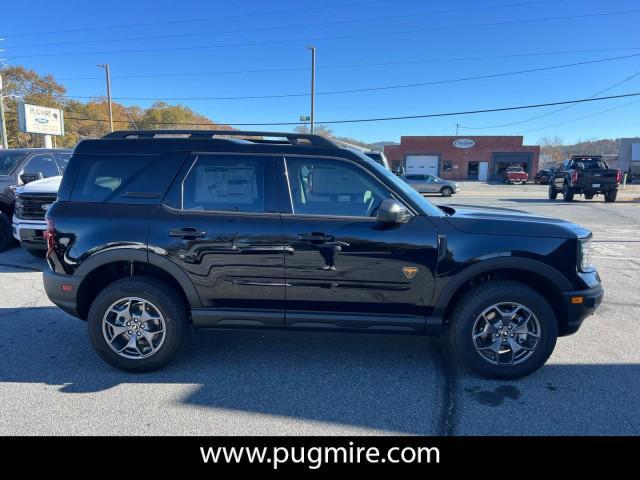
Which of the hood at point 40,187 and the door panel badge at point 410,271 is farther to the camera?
the hood at point 40,187

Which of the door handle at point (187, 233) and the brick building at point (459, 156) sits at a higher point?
the brick building at point (459, 156)

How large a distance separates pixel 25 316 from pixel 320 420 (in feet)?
12.8

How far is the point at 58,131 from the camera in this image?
1293 inches

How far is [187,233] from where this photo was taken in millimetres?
3205

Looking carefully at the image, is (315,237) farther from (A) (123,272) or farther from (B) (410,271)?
(A) (123,272)

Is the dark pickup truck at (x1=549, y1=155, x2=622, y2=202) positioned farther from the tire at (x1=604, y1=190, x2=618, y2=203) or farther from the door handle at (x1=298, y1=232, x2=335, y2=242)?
the door handle at (x1=298, y1=232, x2=335, y2=242)

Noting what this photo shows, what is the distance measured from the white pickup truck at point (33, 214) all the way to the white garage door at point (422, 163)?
46.2 metres

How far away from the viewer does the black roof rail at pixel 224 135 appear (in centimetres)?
340

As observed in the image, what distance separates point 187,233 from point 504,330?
2.65 m

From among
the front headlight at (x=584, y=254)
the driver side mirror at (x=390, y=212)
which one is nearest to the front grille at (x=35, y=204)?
the driver side mirror at (x=390, y=212)

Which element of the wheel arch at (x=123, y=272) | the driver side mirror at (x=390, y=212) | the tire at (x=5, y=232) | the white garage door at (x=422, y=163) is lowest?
the tire at (x=5, y=232)

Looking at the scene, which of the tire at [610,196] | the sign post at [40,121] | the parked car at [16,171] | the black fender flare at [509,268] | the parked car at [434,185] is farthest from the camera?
the sign post at [40,121]

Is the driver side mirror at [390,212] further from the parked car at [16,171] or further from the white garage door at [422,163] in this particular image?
the white garage door at [422,163]

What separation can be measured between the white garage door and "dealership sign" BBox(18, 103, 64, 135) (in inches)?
1429
